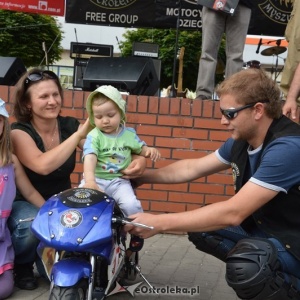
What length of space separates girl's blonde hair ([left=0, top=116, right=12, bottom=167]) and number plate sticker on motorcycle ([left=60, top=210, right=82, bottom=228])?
1.17m

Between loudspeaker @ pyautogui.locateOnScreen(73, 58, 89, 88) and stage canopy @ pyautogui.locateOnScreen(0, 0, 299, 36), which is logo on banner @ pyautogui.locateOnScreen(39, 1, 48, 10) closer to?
stage canopy @ pyautogui.locateOnScreen(0, 0, 299, 36)

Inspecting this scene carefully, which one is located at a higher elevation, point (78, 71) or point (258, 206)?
point (258, 206)

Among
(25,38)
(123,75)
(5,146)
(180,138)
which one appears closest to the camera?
(5,146)

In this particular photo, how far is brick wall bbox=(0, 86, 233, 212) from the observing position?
6008mm

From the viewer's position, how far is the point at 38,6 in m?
9.55

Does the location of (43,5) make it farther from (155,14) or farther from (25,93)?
(25,93)

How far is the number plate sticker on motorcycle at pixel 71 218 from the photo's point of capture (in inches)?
119

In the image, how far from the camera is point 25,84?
438 centimetres

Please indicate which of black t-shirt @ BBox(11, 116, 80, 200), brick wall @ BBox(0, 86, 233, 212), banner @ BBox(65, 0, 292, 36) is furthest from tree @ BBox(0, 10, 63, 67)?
black t-shirt @ BBox(11, 116, 80, 200)

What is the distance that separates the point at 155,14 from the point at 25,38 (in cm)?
1045

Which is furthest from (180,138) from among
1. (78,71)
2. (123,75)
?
(78,71)

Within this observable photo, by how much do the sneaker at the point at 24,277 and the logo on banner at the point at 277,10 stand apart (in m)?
6.20

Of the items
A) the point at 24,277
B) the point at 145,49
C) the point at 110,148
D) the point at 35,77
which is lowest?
the point at 24,277

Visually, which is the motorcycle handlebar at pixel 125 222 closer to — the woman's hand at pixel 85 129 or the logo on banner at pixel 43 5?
the woman's hand at pixel 85 129
